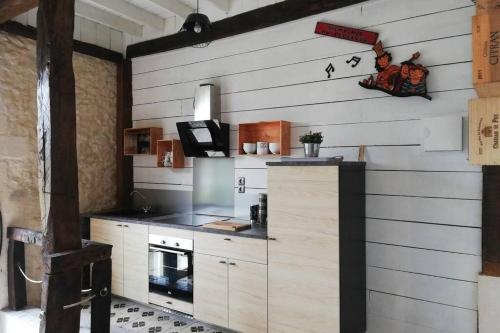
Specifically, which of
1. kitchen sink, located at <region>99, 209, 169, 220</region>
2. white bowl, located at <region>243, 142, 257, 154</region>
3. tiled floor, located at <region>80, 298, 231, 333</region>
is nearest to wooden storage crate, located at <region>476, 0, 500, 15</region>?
white bowl, located at <region>243, 142, 257, 154</region>

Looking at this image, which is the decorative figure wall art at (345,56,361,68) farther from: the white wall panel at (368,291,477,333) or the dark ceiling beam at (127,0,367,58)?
the white wall panel at (368,291,477,333)

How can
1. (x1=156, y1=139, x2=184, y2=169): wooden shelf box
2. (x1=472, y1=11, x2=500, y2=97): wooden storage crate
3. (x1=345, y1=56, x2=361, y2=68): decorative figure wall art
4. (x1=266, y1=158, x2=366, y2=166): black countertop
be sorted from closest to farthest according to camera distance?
1. (x1=472, y1=11, x2=500, y2=97): wooden storage crate
2. (x1=266, y1=158, x2=366, y2=166): black countertop
3. (x1=345, y1=56, x2=361, y2=68): decorative figure wall art
4. (x1=156, y1=139, x2=184, y2=169): wooden shelf box

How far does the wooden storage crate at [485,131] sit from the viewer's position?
1885mm

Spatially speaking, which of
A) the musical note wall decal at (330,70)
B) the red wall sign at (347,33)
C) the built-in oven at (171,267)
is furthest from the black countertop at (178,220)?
the red wall sign at (347,33)

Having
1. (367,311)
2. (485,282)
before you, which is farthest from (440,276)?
(367,311)

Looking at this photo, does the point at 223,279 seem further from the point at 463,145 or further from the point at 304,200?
the point at 463,145

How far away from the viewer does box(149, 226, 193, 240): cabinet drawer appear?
3018mm

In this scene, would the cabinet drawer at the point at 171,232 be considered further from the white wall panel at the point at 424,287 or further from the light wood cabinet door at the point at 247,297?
the white wall panel at the point at 424,287

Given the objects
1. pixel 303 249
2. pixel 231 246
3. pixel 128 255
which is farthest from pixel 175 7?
pixel 303 249

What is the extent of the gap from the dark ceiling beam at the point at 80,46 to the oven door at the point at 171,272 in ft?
7.45

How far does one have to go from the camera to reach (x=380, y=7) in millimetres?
2678

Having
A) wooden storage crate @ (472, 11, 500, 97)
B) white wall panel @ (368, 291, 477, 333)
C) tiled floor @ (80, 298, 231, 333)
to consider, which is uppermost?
wooden storage crate @ (472, 11, 500, 97)

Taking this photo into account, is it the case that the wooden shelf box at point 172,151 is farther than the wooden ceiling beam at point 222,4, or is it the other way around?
the wooden shelf box at point 172,151

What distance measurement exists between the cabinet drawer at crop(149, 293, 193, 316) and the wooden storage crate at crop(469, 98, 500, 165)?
239 cm
